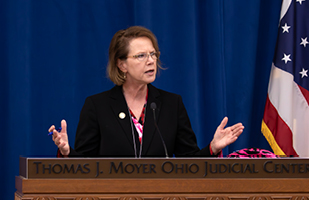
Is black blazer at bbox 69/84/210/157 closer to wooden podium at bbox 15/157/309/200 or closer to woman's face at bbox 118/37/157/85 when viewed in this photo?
woman's face at bbox 118/37/157/85

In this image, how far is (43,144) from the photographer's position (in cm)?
361

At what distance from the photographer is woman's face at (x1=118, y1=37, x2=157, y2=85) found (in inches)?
99.7

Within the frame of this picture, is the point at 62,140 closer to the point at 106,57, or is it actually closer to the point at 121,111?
the point at 121,111

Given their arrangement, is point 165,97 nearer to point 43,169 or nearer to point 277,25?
point 43,169

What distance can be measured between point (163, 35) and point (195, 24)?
0.33 m


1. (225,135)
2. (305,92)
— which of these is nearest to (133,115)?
(225,135)

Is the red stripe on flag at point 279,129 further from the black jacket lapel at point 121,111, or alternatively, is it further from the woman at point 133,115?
the black jacket lapel at point 121,111

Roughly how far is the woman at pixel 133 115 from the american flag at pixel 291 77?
52.4 inches

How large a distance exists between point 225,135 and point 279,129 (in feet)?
5.57

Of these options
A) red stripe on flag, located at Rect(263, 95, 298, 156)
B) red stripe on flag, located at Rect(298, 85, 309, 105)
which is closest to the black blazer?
red stripe on flag, located at Rect(263, 95, 298, 156)

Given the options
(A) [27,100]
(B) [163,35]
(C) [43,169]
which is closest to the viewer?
(C) [43,169]

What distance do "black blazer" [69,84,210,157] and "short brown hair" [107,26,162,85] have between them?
0.10 m

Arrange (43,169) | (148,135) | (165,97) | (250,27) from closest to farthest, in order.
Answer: (43,169) → (148,135) → (165,97) → (250,27)

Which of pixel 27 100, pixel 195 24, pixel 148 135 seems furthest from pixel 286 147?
pixel 27 100
